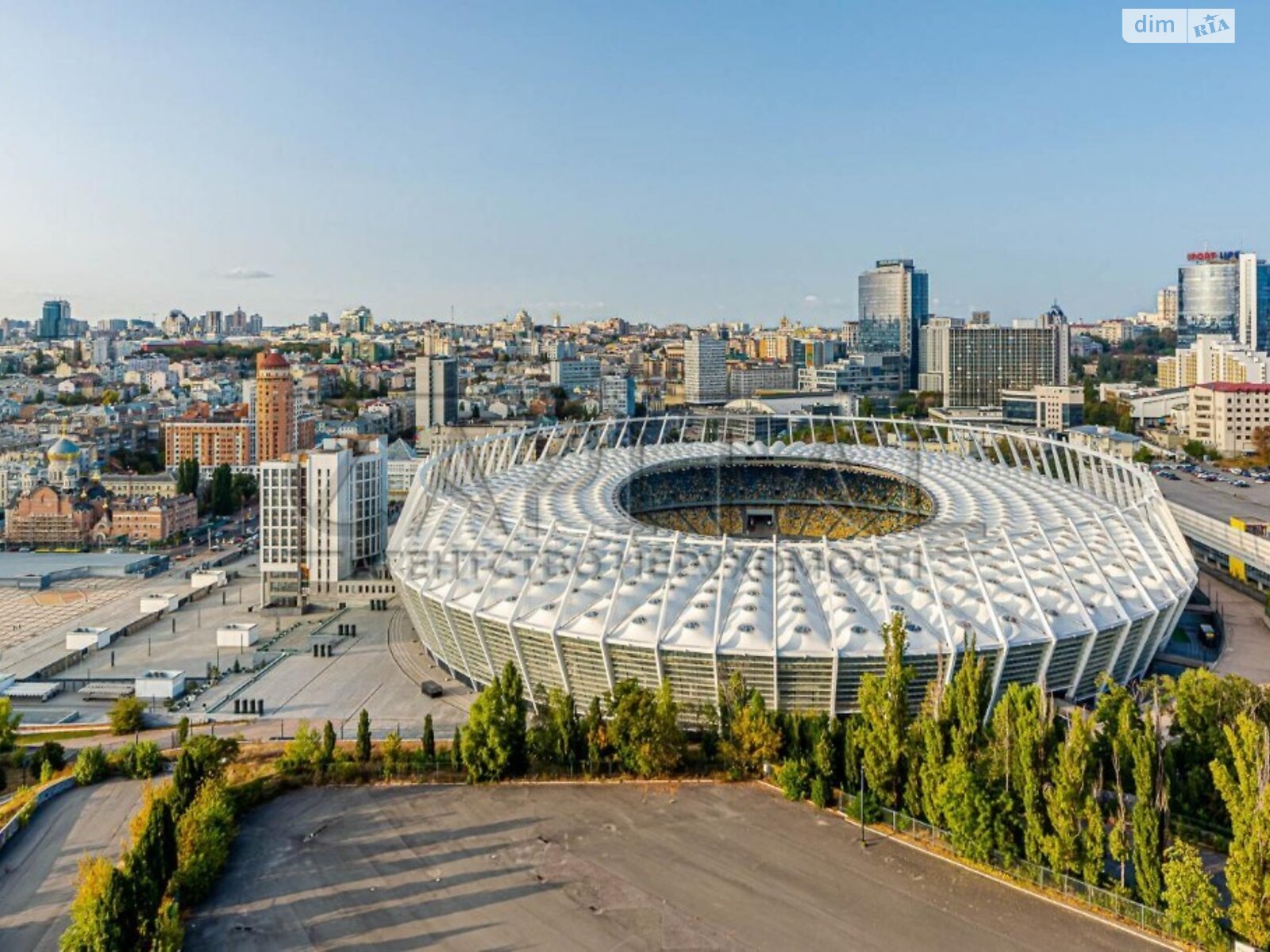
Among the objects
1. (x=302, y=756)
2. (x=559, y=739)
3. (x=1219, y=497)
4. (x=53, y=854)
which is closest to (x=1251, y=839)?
(x=559, y=739)

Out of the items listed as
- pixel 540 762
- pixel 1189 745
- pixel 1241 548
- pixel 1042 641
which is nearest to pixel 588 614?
pixel 540 762

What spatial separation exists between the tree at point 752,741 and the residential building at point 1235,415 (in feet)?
307

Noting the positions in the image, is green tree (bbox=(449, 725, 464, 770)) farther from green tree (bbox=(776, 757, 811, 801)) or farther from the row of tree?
green tree (bbox=(776, 757, 811, 801))

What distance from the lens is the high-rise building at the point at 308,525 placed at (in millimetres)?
51438

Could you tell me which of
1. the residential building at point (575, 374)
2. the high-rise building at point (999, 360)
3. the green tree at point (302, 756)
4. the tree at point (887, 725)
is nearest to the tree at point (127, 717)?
the green tree at point (302, 756)

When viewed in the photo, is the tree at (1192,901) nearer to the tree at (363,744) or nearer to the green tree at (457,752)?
the green tree at (457,752)

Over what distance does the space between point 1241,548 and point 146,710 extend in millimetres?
52319

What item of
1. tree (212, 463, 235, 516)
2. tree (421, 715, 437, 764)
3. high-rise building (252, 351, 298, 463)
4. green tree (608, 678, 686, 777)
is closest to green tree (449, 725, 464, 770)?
tree (421, 715, 437, 764)

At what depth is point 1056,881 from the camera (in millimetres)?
20984

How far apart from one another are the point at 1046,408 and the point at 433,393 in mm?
75375

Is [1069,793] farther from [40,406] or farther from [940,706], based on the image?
[40,406]

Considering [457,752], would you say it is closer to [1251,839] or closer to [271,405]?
[1251,839]

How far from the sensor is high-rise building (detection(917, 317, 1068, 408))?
133375 millimetres

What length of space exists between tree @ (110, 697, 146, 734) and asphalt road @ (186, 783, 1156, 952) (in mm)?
10206
